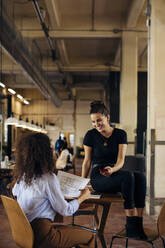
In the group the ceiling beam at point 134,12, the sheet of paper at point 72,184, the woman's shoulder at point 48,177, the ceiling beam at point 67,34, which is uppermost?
the ceiling beam at point 134,12

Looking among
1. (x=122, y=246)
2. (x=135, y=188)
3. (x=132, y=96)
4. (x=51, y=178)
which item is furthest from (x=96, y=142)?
(x=132, y=96)

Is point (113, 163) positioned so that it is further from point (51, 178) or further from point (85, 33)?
point (85, 33)


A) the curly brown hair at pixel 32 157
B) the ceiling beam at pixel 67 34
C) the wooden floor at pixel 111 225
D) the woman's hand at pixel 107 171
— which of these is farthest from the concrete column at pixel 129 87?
the curly brown hair at pixel 32 157

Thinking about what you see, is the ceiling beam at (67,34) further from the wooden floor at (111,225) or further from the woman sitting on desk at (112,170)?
the woman sitting on desk at (112,170)

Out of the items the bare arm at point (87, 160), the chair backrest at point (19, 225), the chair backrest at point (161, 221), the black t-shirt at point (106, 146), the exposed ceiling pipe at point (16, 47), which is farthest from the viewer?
the exposed ceiling pipe at point (16, 47)

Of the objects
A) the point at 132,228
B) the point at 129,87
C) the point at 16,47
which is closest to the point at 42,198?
the point at 132,228

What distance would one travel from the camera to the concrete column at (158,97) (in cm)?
533

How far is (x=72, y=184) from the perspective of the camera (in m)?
2.14

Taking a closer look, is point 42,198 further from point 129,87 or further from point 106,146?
point 129,87

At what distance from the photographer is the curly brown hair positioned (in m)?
1.85

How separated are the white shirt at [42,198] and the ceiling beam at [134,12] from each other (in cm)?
673

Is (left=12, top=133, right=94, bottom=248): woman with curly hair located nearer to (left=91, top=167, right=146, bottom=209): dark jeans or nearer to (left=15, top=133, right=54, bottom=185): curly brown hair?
(left=15, top=133, right=54, bottom=185): curly brown hair

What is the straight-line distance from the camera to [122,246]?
11.0 ft

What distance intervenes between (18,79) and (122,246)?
42.7 ft
